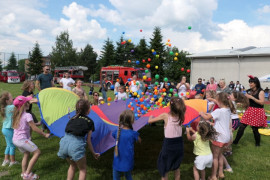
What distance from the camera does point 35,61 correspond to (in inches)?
1574

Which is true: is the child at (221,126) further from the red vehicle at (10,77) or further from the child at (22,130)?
the red vehicle at (10,77)

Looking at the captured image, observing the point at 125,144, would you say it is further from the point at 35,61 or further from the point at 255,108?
the point at 35,61

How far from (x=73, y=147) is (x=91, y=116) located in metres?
1.00

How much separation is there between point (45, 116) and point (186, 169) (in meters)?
2.75

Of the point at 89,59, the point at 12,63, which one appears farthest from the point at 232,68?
the point at 12,63

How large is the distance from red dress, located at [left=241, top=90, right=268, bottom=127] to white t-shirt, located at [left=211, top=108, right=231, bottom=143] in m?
2.08

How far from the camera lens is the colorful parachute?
11.2ft

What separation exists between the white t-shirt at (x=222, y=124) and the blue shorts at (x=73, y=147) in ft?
6.93

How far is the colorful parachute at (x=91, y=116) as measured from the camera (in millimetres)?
3416

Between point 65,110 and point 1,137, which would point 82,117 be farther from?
point 1,137

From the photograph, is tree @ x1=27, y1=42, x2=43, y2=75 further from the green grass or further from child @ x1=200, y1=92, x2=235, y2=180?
child @ x1=200, y1=92, x2=235, y2=180

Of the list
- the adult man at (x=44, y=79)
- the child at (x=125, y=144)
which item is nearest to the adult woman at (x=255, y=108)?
the child at (x=125, y=144)

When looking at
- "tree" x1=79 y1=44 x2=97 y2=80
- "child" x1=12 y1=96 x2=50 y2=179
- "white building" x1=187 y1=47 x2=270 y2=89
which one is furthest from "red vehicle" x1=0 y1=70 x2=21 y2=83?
"child" x1=12 y1=96 x2=50 y2=179

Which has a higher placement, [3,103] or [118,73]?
[118,73]
